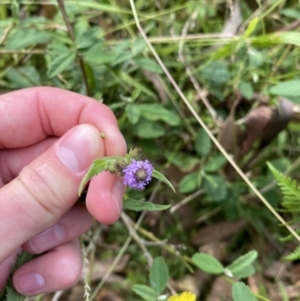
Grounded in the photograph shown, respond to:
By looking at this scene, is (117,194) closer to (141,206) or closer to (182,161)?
(141,206)

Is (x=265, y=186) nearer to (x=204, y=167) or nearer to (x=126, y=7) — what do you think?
(x=204, y=167)

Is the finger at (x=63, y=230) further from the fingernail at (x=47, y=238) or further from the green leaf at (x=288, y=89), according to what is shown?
the green leaf at (x=288, y=89)

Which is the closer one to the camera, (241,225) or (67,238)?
(67,238)

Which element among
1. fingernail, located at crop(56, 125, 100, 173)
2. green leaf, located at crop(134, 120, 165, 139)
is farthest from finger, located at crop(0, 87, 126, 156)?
green leaf, located at crop(134, 120, 165, 139)

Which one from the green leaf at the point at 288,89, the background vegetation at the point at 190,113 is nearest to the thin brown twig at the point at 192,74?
the background vegetation at the point at 190,113

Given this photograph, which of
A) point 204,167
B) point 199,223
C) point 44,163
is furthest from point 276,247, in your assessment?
point 44,163

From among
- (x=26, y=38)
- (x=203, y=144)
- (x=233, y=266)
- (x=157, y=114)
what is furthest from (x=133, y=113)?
(x=233, y=266)
